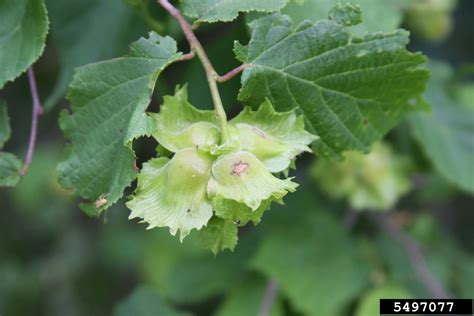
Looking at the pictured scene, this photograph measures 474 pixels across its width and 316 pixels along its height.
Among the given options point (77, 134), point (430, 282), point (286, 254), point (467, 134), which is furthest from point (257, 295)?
point (77, 134)

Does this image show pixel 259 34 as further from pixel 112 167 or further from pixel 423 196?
pixel 423 196

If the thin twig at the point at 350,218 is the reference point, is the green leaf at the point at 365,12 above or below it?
above

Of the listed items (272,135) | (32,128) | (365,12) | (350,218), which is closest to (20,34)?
(32,128)

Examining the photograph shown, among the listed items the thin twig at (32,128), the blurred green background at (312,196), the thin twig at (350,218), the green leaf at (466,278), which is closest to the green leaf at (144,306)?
the blurred green background at (312,196)

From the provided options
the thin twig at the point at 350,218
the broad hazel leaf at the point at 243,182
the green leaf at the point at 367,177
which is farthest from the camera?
the thin twig at the point at 350,218

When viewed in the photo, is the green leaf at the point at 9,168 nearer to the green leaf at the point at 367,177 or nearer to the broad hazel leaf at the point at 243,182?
the broad hazel leaf at the point at 243,182

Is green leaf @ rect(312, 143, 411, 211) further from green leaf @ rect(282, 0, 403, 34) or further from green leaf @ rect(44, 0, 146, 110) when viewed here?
green leaf @ rect(44, 0, 146, 110)

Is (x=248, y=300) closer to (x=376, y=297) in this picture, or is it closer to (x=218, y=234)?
(x=376, y=297)
